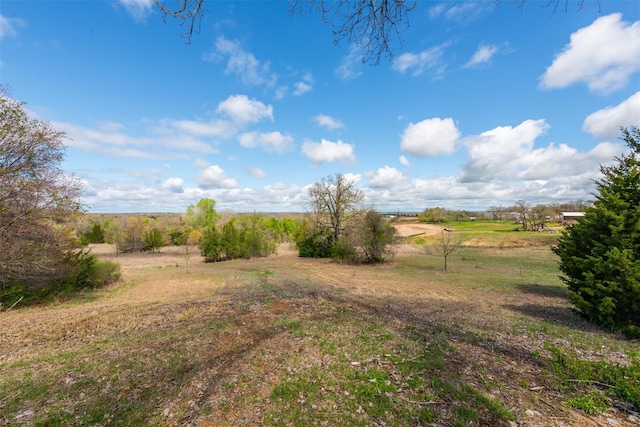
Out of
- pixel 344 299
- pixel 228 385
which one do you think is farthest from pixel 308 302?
pixel 228 385

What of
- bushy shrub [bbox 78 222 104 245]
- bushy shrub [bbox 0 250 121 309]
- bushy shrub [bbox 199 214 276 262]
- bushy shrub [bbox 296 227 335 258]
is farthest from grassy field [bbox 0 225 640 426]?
bushy shrub [bbox 78 222 104 245]

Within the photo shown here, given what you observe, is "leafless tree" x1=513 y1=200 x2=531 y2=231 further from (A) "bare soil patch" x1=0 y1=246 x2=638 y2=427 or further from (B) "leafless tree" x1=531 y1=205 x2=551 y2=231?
(A) "bare soil patch" x1=0 y1=246 x2=638 y2=427

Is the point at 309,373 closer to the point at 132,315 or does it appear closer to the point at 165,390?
the point at 165,390

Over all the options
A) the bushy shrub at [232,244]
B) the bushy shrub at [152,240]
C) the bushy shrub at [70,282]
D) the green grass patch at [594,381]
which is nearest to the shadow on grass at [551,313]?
the green grass patch at [594,381]

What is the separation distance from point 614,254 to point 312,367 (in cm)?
887

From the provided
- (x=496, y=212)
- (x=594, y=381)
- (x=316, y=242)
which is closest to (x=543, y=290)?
(x=594, y=381)

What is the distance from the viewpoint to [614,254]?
23.3 ft

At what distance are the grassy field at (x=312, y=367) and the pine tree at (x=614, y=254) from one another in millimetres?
787

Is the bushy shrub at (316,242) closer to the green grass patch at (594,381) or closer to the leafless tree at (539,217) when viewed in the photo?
the green grass patch at (594,381)

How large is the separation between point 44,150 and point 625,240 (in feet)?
59.6

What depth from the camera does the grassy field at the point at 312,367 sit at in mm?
3609

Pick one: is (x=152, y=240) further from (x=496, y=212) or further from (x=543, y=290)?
(x=496, y=212)

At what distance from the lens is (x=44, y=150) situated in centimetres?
837

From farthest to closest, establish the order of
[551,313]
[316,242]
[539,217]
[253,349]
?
[539,217], [316,242], [551,313], [253,349]
